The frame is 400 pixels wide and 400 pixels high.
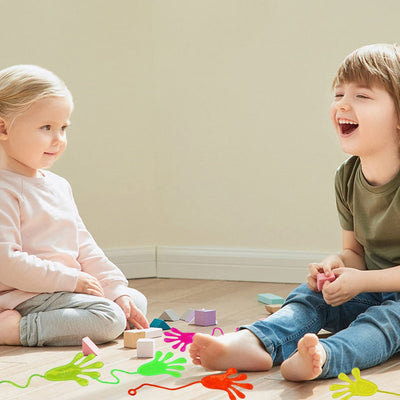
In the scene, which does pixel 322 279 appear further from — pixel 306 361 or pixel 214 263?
pixel 214 263

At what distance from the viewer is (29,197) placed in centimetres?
173

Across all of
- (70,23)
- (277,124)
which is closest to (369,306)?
(277,124)

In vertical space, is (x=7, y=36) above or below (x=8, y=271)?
above

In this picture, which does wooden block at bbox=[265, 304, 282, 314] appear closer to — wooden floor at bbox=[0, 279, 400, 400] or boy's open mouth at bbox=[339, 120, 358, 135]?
wooden floor at bbox=[0, 279, 400, 400]

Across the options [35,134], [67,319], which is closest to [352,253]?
[67,319]

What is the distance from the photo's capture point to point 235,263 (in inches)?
98.3

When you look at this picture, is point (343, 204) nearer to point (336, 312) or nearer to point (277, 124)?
point (336, 312)

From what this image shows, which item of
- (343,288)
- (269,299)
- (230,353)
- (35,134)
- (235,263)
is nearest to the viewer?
(230,353)

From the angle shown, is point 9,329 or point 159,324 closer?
point 9,329

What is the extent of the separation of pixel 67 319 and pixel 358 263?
0.63 meters

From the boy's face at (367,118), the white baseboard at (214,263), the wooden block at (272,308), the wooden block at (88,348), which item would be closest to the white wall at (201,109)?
the white baseboard at (214,263)

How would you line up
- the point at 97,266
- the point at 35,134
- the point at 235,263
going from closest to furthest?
the point at 35,134 < the point at 97,266 < the point at 235,263

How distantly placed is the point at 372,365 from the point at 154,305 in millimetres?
798

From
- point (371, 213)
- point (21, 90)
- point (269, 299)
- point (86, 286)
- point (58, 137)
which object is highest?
point (21, 90)
